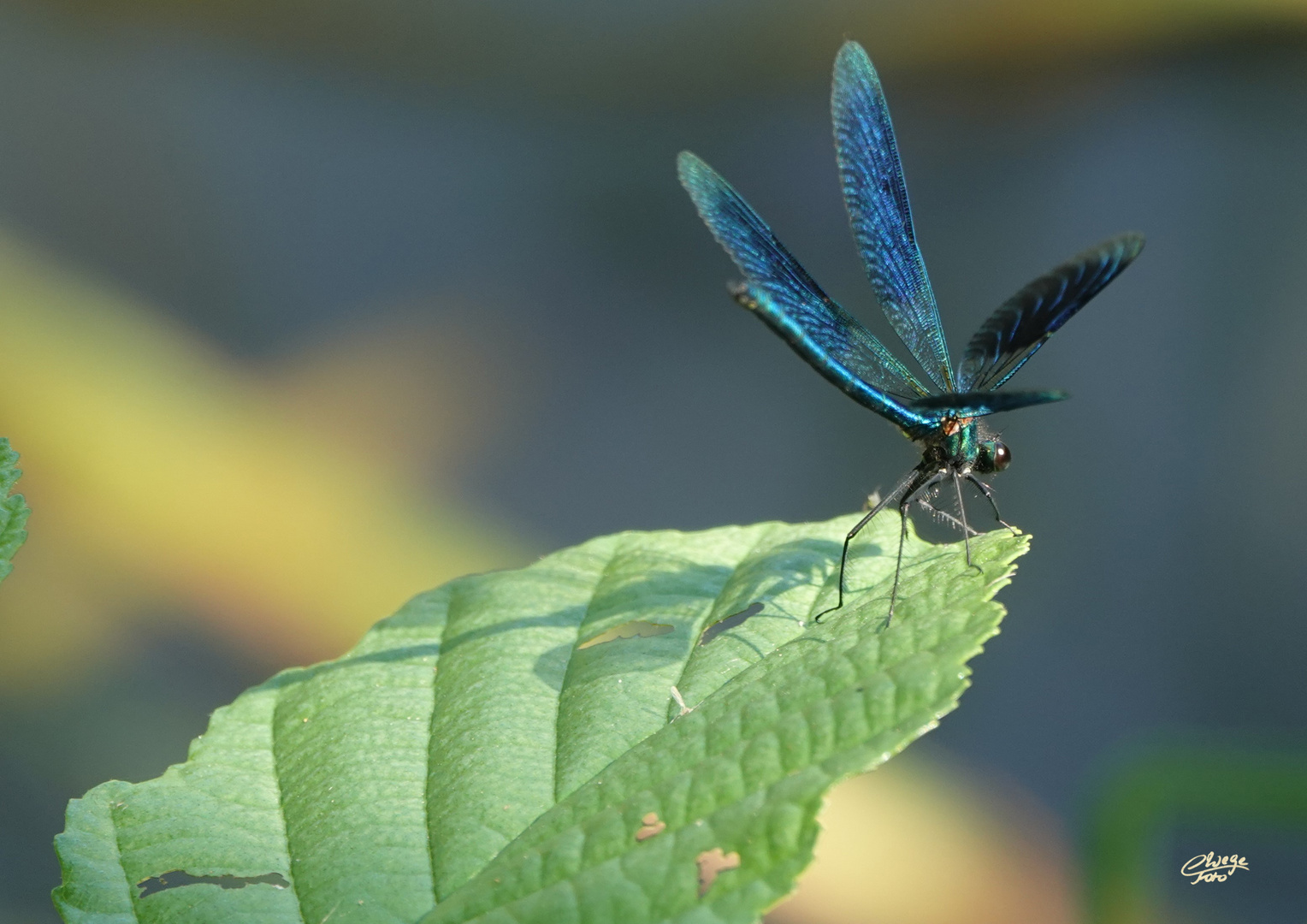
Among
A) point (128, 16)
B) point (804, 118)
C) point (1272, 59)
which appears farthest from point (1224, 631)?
point (128, 16)

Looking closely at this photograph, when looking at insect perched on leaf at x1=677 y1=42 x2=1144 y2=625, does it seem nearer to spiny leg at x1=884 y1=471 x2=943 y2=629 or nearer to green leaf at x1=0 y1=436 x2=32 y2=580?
spiny leg at x1=884 y1=471 x2=943 y2=629

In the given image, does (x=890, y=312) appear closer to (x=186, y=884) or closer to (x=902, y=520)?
(x=902, y=520)

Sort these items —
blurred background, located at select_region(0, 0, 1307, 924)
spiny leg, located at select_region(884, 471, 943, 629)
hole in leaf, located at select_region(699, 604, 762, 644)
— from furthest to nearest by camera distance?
blurred background, located at select_region(0, 0, 1307, 924)
hole in leaf, located at select_region(699, 604, 762, 644)
spiny leg, located at select_region(884, 471, 943, 629)

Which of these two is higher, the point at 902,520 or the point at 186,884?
the point at 902,520

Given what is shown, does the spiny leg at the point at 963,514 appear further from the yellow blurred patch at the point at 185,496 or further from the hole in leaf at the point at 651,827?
the yellow blurred patch at the point at 185,496

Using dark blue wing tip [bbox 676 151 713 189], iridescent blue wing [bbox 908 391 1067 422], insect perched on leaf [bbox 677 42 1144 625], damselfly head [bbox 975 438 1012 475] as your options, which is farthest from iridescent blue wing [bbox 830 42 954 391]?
iridescent blue wing [bbox 908 391 1067 422]

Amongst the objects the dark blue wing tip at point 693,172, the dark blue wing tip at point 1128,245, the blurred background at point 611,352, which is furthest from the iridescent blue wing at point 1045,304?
the blurred background at point 611,352

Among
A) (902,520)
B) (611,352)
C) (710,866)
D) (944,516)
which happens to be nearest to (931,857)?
(611,352)

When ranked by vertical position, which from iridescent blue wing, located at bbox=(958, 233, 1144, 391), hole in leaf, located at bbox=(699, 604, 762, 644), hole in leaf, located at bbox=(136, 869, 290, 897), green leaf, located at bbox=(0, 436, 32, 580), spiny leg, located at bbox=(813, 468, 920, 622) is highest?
iridescent blue wing, located at bbox=(958, 233, 1144, 391)
